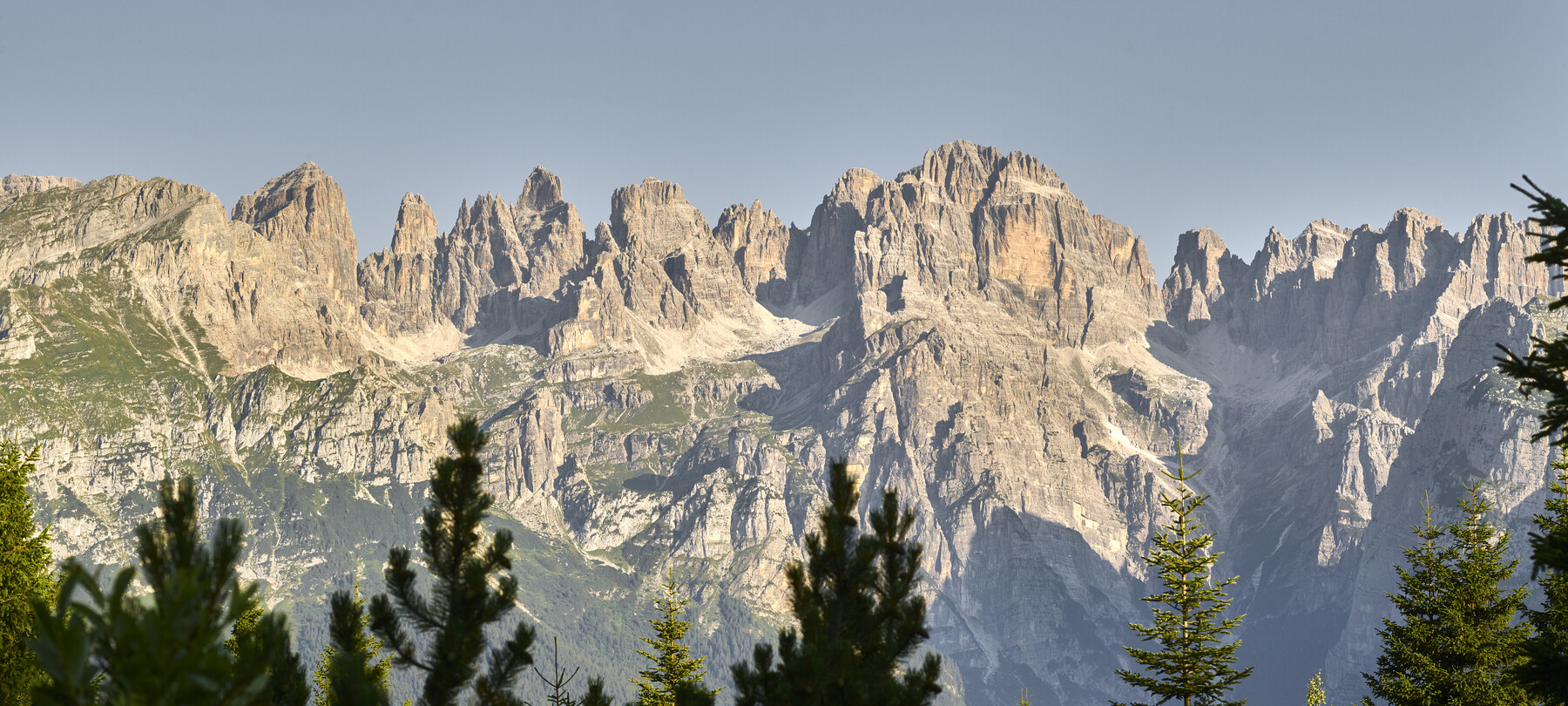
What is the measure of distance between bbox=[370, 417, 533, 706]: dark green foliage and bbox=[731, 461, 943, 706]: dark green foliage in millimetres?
4629

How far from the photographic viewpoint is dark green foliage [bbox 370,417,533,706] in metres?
21.6

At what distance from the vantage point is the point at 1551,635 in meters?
33.8

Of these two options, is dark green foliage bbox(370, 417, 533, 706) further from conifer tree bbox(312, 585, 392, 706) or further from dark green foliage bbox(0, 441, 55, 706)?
dark green foliage bbox(0, 441, 55, 706)

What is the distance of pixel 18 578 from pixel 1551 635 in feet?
124

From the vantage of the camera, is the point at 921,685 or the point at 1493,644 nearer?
the point at 921,685

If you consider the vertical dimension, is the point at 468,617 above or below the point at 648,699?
below

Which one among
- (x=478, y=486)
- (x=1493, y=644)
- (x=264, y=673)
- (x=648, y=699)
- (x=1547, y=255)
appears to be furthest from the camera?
(x=648, y=699)

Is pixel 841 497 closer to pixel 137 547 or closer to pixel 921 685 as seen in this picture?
pixel 921 685

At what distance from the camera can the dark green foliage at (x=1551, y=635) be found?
2245 centimetres

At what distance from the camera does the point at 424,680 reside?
71.6 feet

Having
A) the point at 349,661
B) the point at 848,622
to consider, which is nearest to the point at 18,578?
the point at 349,661

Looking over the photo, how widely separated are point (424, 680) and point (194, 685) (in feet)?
30.7

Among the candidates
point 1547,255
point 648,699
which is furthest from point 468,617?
point 648,699

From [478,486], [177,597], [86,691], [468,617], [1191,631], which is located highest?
[1191,631]
